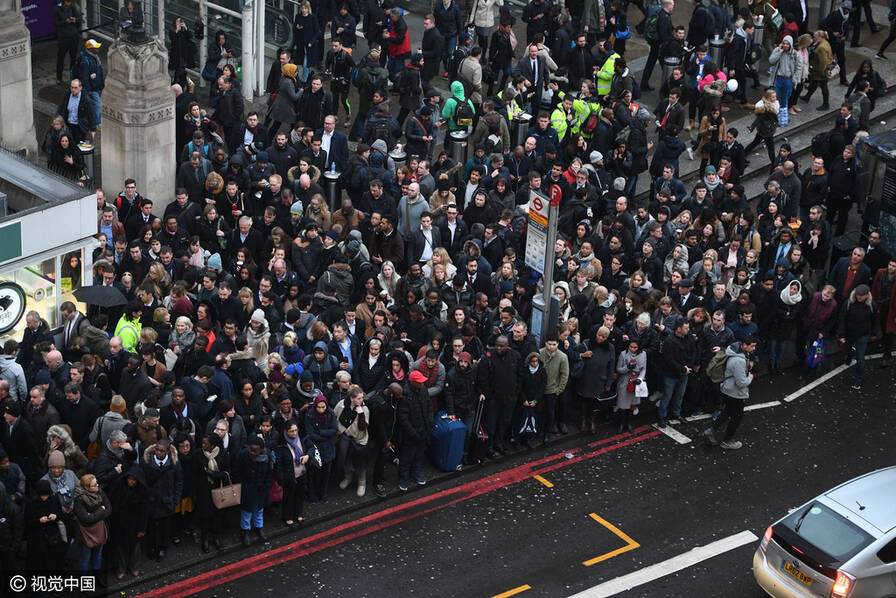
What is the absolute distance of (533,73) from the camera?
27.4m

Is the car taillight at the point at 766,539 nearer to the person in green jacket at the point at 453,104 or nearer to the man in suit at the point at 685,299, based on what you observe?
the man in suit at the point at 685,299

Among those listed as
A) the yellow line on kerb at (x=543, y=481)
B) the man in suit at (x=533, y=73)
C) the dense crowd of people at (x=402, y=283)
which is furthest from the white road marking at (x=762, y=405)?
the man in suit at (x=533, y=73)

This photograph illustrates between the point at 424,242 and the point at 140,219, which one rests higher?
the point at 140,219

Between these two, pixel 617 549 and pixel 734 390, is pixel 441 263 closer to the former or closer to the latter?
pixel 734 390

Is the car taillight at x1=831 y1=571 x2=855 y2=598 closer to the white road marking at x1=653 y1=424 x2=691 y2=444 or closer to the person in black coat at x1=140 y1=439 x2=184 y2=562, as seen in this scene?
the white road marking at x1=653 y1=424 x2=691 y2=444

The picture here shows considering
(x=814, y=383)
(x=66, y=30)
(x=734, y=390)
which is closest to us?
(x=734, y=390)

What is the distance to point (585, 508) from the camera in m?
18.6

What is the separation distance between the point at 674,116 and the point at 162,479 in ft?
41.2

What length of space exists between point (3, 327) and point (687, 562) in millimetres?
8891

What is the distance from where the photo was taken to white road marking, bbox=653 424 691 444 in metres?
20.3

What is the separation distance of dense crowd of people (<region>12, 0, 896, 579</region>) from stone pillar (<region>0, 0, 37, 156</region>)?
A: 1.09 meters

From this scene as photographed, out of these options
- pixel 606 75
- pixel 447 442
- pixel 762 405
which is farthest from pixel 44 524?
pixel 606 75

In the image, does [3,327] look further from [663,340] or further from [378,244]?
[663,340]

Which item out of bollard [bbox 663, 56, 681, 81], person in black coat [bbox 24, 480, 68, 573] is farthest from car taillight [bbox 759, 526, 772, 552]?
bollard [bbox 663, 56, 681, 81]
